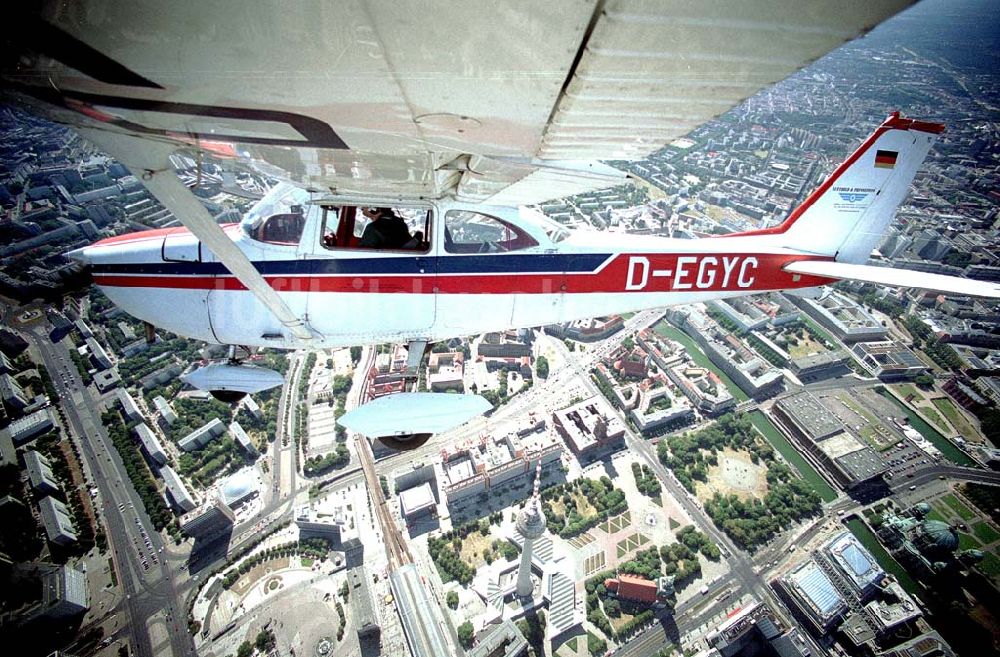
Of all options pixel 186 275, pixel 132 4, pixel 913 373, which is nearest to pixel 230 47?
pixel 132 4

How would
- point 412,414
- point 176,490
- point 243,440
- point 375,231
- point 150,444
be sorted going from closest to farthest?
1. point 375,231
2. point 412,414
3. point 176,490
4. point 150,444
5. point 243,440

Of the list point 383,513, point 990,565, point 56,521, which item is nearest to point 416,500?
point 383,513

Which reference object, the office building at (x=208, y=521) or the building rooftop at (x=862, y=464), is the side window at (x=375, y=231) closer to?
the office building at (x=208, y=521)

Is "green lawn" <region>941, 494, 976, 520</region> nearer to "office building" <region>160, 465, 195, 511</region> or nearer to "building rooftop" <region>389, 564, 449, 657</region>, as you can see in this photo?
"building rooftop" <region>389, 564, 449, 657</region>

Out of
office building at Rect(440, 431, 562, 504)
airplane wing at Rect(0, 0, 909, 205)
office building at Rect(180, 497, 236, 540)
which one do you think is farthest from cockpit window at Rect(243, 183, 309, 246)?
office building at Rect(180, 497, 236, 540)

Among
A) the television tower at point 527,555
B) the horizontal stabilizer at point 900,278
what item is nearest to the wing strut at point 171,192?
the horizontal stabilizer at point 900,278

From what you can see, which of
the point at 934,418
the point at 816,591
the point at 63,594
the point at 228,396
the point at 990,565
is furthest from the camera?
the point at 934,418

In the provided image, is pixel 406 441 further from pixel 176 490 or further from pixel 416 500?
pixel 176 490
